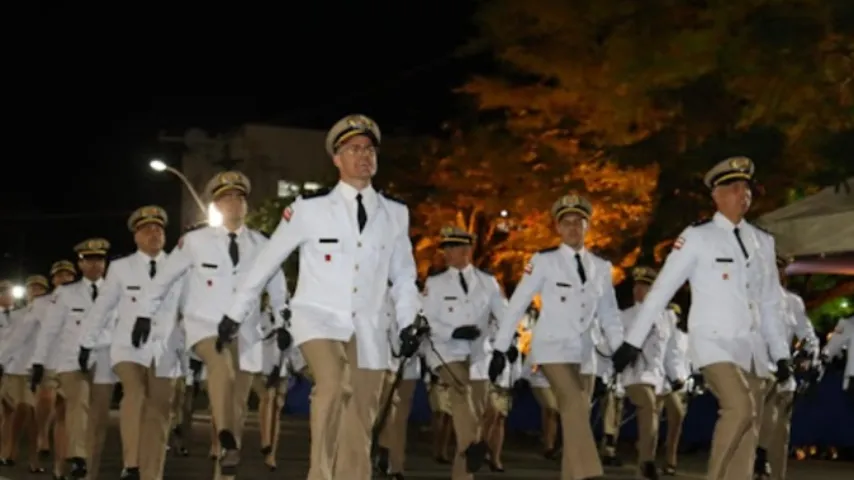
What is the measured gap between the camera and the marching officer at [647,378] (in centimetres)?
1662

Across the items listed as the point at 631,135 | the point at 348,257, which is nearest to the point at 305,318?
the point at 348,257

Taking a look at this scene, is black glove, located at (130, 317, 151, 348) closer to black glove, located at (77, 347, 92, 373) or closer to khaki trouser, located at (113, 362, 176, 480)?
khaki trouser, located at (113, 362, 176, 480)

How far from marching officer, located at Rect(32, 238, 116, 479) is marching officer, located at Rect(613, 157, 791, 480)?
20.4 ft

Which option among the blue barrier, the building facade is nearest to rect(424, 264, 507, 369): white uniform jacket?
the blue barrier

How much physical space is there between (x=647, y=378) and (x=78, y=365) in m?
6.21

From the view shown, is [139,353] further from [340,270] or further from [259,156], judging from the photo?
[259,156]

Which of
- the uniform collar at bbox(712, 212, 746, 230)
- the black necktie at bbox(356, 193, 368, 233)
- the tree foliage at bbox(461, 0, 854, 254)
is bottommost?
the black necktie at bbox(356, 193, 368, 233)

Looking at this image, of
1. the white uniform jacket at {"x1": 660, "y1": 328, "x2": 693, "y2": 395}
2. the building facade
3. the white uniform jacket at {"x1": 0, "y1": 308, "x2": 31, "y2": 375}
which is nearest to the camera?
the white uniform jacket at {"x1": 660, "y1": 328, "x2": 693, "y2": 395}

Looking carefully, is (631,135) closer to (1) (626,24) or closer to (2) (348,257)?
(1) (626,24)

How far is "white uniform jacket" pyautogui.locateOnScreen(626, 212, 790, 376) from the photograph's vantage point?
1061cm

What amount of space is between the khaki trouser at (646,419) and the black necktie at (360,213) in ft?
24.6

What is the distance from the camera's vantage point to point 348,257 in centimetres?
966

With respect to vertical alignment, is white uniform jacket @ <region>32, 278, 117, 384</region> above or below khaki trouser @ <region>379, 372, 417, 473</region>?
above

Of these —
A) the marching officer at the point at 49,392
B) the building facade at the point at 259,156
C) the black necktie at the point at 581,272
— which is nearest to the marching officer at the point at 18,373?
Result: the marching officer at the point at 49,392
